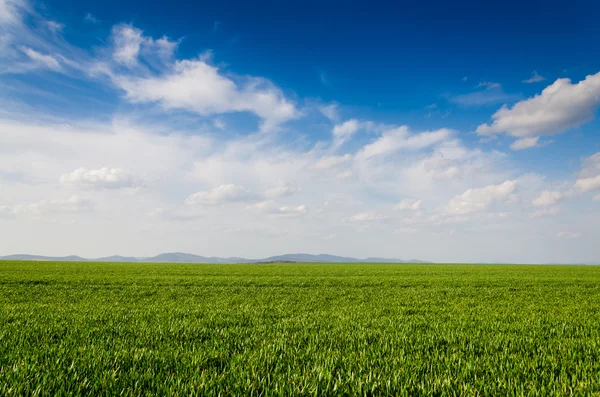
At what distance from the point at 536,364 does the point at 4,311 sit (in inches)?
574

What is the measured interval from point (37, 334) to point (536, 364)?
32.9 feet

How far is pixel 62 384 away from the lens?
4.50m

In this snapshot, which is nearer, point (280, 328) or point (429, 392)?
point (429, 392)

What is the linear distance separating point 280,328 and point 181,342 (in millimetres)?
2593

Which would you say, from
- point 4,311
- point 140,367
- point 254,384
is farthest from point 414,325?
point 4,311

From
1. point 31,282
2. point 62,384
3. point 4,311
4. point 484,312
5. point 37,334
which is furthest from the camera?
point 31,282

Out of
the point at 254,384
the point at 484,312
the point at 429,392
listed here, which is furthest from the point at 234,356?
the point at 484,312

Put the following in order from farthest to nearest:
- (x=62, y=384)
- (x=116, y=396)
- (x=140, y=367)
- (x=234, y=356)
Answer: (x=234, y=356) < (x=140, y=367) < (x=62, y=384) < (x=116, y=396)

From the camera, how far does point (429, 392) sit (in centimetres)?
436

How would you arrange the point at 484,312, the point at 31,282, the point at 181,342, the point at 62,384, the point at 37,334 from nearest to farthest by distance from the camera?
the point at 62,384, the point at 181,342, the point at 37,334, the point at 484,312, the point at 31,282

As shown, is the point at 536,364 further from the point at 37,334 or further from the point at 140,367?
the point at 37,334

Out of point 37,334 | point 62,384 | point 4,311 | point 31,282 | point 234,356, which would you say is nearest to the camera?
point 62,384

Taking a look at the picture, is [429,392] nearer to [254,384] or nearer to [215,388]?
[254,384]

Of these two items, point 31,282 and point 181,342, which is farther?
point 31,282
